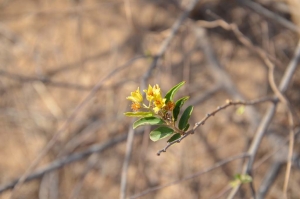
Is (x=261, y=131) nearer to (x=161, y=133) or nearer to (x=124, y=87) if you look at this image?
(x=161, y=133)

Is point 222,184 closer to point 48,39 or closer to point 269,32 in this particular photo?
point 269,32

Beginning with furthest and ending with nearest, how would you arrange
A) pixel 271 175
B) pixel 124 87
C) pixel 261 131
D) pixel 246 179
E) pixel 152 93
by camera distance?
pixel 124 87, pixel 271 175, pixel 261 131, pixel 246 179, pixel 152 93

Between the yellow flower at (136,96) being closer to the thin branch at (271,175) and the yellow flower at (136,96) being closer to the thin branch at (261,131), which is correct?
the thin branch at (261,131)

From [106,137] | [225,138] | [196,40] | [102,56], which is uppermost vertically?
[102,56]

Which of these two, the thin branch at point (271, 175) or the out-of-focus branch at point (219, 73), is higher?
the out-of-focus branch at point (219, 73)

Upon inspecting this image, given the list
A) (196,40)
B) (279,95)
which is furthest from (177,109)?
(196,40)

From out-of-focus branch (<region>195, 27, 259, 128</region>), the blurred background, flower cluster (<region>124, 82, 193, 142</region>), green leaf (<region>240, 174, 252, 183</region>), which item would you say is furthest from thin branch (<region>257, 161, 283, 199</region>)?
flower cluster (<region>124, 82, 193, 142</region>)

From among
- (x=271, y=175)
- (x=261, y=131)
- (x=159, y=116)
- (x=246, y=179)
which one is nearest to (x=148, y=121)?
(x=159, y=116)

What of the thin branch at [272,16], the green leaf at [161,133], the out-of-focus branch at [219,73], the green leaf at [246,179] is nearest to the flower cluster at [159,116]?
the green leaf at [161,133]
